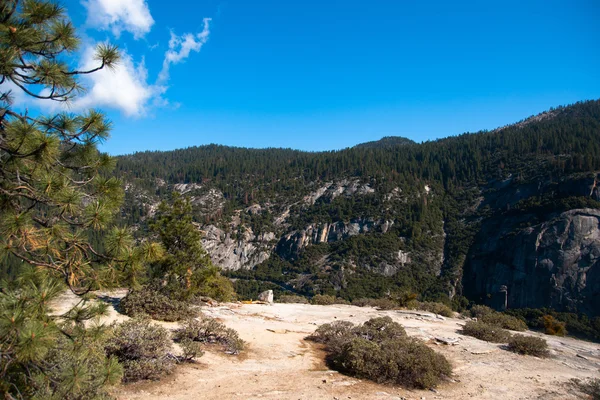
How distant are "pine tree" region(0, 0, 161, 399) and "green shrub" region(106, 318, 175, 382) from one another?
3.24 m

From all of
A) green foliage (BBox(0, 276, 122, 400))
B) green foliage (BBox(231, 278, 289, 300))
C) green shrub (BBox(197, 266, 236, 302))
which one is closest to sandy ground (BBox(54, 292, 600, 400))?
green shrub (BBox(197, 266, 236, 302))

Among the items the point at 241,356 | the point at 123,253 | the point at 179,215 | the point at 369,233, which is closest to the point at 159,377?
the point at 241,356

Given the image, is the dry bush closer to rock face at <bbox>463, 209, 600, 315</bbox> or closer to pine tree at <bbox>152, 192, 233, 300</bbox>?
pine tree at <bbox>152, 192, 233, 300</bbox>

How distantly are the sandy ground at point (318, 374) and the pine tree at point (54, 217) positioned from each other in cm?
334

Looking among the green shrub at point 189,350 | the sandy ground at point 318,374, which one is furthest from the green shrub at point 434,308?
the green shrub at point 189,350

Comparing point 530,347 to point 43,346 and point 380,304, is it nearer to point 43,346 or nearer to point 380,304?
point 380,304

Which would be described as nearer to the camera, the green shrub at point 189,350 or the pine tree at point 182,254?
the green shrub at point 189,350

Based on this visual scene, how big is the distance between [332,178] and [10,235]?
117128 millimetres

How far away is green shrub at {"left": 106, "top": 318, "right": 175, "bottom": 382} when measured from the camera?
21.7 feet

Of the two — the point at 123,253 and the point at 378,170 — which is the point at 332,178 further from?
the point at 123,253

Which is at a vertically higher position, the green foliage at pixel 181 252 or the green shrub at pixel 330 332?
the green foliage at pixel 181 252

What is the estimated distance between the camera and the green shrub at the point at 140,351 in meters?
6.63

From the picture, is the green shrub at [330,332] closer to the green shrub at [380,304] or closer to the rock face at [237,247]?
the green shrub at [380,304]

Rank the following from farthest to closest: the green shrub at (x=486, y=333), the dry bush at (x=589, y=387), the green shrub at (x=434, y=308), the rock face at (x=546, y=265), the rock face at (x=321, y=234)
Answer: the rock face at (x=321, y=234)
the rock face at (x=546, y=265)
the green shrub at (x=434, y=308)
the green shrub at (x=486, y=333)
the dry bush at (x=589, y=387)
